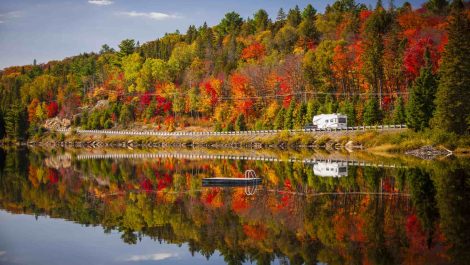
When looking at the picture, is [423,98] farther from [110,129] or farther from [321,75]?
[110,129]

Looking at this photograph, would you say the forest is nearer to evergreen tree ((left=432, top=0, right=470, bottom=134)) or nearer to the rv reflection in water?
evergreen tree ((left=432, top=0, right=470, bottom=134))

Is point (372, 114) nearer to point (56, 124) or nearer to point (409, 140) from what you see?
point (409, 140)

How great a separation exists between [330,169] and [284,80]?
62883 mm

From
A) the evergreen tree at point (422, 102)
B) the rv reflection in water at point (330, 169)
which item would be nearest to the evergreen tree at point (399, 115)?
the evergreen tree at point (422, 102)

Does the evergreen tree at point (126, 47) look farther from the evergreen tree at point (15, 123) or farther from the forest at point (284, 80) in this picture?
the evergreen tree at point (15, 123)

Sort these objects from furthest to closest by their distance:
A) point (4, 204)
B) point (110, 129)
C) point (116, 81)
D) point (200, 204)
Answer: point (116, 81) → point (110, 129) → point (4, 204) → point (200, 204)

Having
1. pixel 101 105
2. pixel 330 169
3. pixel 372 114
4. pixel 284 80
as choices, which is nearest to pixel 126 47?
pixel 101 105

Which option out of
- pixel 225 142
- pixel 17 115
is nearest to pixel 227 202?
pixel 225 142

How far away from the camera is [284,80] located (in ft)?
357

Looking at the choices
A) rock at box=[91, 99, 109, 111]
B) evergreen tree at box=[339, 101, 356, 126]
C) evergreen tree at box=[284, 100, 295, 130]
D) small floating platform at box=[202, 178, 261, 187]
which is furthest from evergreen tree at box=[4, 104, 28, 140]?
small floating platform at box=[202, 178, 261, 187]

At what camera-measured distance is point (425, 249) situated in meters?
19.0

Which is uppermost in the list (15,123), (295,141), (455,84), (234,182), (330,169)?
(455,84)

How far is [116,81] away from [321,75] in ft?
275

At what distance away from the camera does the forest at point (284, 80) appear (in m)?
68.6
